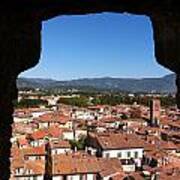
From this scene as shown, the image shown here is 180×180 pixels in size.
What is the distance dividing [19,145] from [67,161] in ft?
40.5

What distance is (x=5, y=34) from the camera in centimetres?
312

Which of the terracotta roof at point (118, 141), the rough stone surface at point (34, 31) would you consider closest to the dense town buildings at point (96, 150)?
the terracotta roof at point (118, 141)

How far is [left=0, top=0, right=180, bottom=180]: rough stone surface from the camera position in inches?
123

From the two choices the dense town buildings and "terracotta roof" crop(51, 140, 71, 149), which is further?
"terracotta roof" crop(51, 140, 71, 149)

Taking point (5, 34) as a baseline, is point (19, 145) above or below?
below

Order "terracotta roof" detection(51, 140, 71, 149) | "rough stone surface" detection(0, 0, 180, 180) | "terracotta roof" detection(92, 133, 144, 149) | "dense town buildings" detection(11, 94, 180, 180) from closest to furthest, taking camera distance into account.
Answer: "rough stone surface" detection(0, 0, 180, 180) < "dense town buildings" detection(11, 94, 180, 180) < "terracotta roof" detection(92, 133, 144, 149) < "terracotta roof" detection(51, 140, 71, 149)

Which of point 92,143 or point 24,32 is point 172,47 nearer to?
point 24,32

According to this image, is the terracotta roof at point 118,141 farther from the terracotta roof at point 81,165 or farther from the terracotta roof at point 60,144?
the terracotta roof at point 81,165

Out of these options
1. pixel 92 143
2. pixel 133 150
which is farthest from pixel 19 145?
pixel 133 150

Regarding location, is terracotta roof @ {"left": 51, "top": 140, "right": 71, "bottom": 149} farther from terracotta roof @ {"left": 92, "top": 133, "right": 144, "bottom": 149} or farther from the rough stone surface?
the rough stone surface

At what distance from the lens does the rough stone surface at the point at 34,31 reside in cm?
312

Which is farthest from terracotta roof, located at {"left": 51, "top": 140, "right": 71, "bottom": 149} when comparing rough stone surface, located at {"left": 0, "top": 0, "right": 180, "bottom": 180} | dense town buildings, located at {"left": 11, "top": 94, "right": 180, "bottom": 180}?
rough stone surface, located at {"left": 0, "top": 0, "right": 180, "bottom": 180}

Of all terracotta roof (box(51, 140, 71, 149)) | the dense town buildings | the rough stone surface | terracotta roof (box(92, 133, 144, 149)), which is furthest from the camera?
terracotta roof (box(51, 140, 71, 149))

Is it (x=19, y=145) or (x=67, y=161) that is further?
(x=19, y=145)
